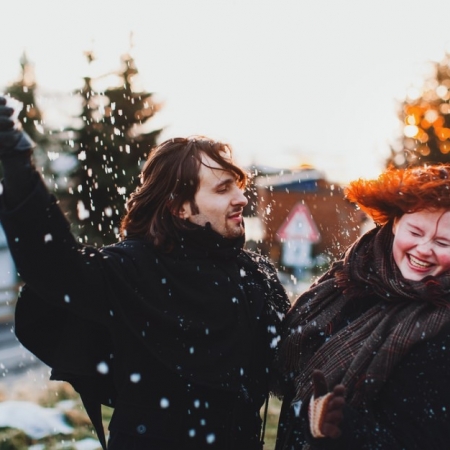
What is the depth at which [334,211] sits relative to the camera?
4409cm

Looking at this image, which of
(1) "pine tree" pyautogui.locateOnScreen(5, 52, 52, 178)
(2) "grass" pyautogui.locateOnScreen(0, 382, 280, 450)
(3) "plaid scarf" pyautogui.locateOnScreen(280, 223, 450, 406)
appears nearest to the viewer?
(3) "plaid scarf" pyautogui.locateOnScreen(280, 223, 450, 406)

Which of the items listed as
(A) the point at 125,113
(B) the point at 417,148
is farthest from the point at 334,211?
Answer: (A) the point at 125,113

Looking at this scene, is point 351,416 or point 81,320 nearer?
point 351,416

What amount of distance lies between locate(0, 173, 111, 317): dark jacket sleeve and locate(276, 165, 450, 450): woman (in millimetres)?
941

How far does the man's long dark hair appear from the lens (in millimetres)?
3072

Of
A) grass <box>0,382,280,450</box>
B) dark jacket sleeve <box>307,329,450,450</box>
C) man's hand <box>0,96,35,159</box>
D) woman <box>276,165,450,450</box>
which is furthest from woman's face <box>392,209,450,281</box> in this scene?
grass <box>0,382,280,450</box>

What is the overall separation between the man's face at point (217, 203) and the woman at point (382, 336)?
19.7 inches

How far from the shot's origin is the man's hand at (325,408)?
2.15 m

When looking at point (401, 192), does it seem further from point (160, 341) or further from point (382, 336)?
point (160, 341)

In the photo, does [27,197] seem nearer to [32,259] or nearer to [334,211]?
[32,259]

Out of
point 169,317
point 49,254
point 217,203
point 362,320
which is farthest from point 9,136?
point 362,320

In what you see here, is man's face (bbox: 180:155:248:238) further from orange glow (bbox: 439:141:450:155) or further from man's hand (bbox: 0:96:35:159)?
orange glow (bbox: 439:141:450:155)

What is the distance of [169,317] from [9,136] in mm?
1033

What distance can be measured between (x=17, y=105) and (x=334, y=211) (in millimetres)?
42682
